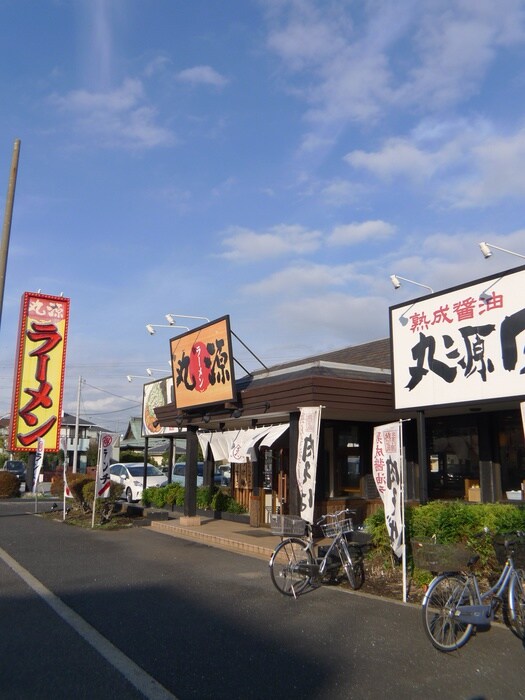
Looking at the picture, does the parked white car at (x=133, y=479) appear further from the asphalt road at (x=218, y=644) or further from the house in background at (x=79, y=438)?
the house in background at (x=79, y=438)

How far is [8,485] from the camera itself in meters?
28.4

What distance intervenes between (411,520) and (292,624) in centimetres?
288

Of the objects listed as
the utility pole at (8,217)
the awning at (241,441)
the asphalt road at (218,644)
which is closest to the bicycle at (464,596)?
the asphalt road at (218,644)

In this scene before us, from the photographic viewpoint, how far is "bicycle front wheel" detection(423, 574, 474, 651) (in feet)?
19.5

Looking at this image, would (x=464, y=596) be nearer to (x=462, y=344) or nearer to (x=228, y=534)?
(x=462, y=344)

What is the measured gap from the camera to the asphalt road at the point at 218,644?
509 centimetres

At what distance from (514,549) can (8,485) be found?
26.5 m

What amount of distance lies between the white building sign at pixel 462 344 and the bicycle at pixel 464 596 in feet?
10.5

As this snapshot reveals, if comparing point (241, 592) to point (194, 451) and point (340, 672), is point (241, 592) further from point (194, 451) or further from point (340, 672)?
point (194, 451)

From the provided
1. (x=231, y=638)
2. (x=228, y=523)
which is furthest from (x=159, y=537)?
(x=231, y=638)

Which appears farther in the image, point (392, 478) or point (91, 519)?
point (91, 519)

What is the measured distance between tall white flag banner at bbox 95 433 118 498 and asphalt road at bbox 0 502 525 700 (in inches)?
223

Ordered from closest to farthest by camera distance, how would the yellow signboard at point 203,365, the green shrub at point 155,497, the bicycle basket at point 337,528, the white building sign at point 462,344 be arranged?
the bicycle basket at point 337,528
the white building sign at point 462,344
the yellow signboard at point 203,365
the green shrub at point 155,497

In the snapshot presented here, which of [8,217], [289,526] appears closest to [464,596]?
[289,526]
